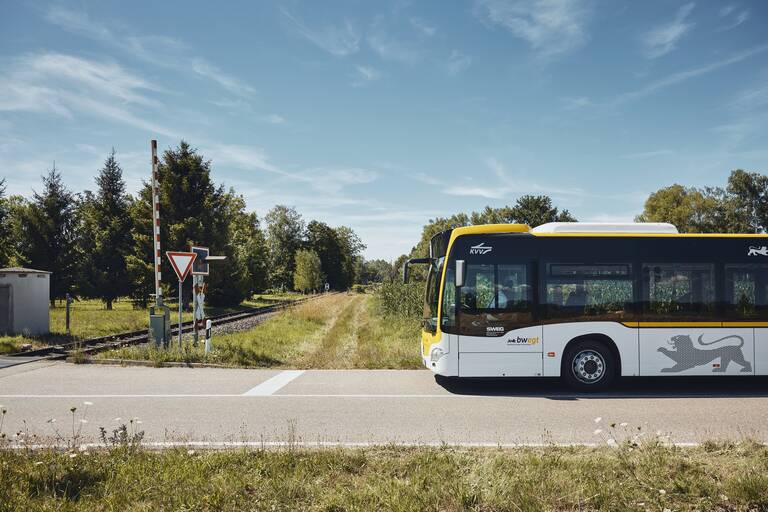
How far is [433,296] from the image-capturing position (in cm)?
1062

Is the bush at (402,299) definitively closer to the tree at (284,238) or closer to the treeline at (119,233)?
the treeline at (119,233)

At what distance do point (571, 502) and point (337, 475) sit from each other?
200cm

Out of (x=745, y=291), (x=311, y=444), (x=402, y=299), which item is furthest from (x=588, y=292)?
(x=402, y=299)

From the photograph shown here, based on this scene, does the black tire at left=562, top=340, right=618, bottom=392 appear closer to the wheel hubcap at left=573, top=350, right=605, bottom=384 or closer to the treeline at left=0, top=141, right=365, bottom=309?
the wheel hubcap at left=573, top=350, right=605, bottom=384

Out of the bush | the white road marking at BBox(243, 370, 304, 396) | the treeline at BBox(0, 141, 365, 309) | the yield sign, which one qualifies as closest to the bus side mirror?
the white road marking at BBox(243, 370, 304, 396)

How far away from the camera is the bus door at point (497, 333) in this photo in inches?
388

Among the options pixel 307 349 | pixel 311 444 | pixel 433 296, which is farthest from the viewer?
pixel 307 349

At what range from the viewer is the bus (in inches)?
389

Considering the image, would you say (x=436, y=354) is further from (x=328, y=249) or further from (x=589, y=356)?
(x=328, y=249)

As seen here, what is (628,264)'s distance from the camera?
10.1 metres

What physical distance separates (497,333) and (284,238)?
101 metres

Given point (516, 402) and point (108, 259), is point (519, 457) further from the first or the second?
point (108, 259)

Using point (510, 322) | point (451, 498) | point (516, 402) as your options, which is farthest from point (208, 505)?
point (510, 322)

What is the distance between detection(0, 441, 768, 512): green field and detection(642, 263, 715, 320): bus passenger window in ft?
14.2
